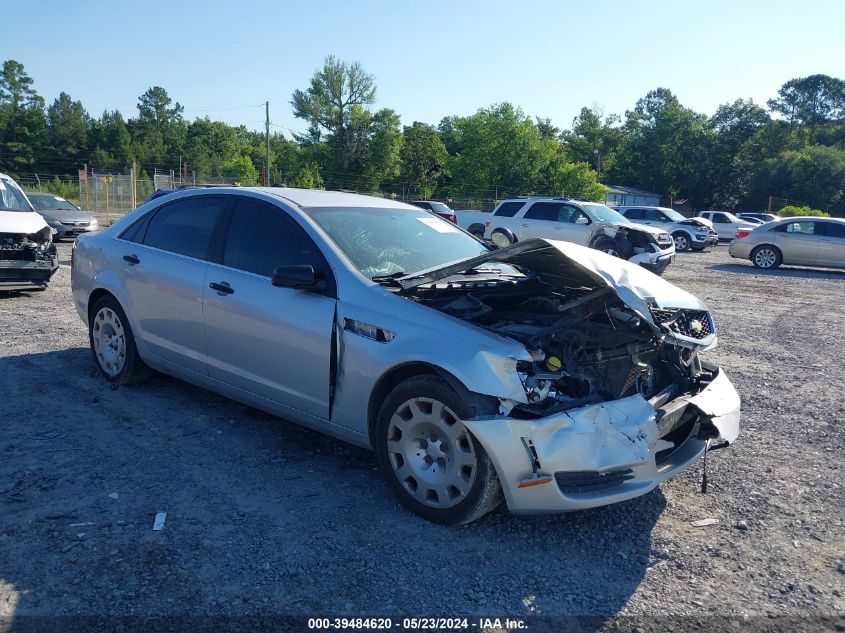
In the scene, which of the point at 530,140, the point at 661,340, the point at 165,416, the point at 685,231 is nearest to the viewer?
the point at 661,340

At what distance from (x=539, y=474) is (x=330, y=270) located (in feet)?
5.83

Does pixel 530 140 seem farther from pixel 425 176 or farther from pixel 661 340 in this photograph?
pixel 661 340

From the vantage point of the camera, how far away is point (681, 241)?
28.2 meters

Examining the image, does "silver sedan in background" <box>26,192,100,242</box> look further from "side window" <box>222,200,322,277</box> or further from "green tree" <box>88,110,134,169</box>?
"green tree" <box>88,110,134,169</box>

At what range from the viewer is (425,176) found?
72875 millimetres

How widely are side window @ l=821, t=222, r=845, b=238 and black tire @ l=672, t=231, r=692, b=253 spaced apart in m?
8.99

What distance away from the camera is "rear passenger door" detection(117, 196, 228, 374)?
191 inches

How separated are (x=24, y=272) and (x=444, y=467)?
843 centimetres

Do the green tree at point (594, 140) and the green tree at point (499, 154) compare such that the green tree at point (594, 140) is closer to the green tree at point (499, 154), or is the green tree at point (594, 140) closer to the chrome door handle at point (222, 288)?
the green tree at point (499, 154)

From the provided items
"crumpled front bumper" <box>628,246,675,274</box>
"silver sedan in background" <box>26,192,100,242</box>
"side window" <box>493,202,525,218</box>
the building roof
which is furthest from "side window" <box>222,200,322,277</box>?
the building roof

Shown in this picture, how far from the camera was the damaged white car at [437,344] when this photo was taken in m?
3.30

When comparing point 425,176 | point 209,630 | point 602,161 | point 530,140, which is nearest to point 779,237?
point 209,630

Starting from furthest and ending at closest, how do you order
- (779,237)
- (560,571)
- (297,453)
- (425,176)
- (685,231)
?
(425,176)
(685,231)
(779,237)
(297,453)
(560,571)

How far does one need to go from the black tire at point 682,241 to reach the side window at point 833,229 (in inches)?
354
